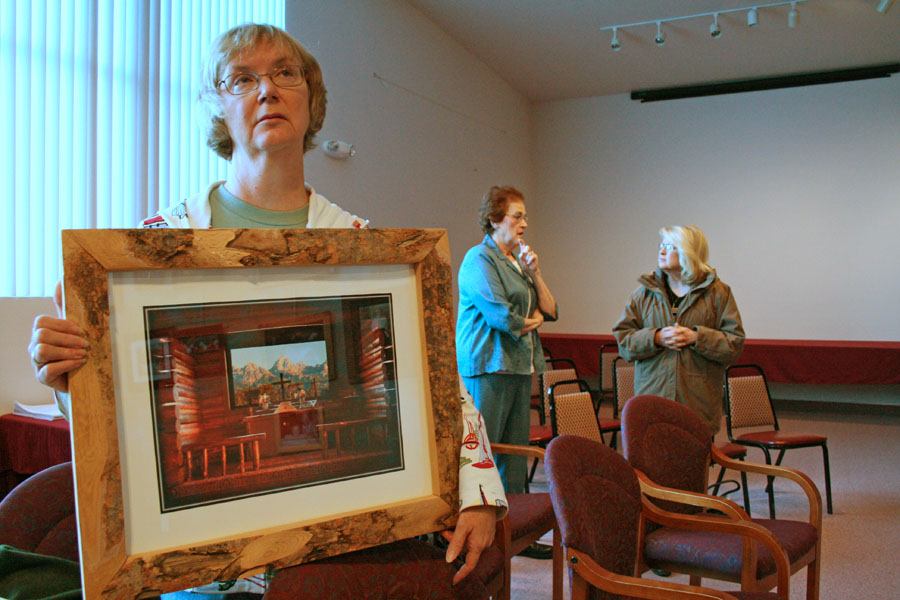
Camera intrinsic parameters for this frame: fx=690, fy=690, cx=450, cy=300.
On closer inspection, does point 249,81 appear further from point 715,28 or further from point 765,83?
point 765,83

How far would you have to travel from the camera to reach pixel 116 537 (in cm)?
86

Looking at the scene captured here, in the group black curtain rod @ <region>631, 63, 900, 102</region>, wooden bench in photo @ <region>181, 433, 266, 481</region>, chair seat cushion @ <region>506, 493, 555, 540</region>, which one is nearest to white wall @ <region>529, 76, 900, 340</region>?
black curtain rod @ <region>631, 63, 900, 102</region>

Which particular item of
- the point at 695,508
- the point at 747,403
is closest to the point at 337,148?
the point at 747,403

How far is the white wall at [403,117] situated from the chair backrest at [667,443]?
291 cm

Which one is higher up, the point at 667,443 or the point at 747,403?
the point at 667,443

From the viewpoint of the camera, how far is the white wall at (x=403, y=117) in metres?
4.94

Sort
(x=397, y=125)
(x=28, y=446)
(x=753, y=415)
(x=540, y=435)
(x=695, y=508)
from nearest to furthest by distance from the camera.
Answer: (x=28, y=446)
(x=695, y=508)
(x=540, y=435)
(x=753, y=415)
(x=397, y=125)

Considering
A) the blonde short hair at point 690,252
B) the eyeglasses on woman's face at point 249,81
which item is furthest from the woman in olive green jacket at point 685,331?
the eyeglasses on woman's face at point 249,81

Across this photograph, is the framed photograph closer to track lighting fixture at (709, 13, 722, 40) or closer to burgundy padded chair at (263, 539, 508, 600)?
burgundy padded chair at (263, 539, 508, 600)

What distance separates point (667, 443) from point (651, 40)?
557cm

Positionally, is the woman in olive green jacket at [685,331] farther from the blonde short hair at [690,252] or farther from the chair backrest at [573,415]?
the chair backrest at [573,415]

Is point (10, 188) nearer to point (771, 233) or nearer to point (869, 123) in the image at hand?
point (771, 233)

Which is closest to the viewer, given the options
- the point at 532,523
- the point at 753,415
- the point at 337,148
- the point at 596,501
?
the point at 596,501

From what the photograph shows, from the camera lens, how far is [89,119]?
3203 mm
